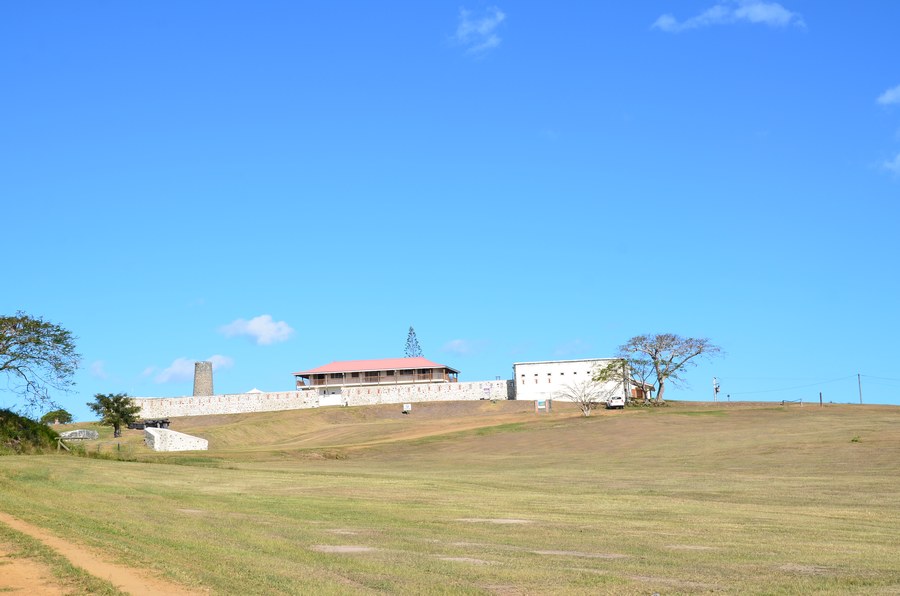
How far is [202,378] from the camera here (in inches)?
5910

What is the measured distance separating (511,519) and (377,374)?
119 metres

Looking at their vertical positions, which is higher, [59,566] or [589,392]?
[589,392]

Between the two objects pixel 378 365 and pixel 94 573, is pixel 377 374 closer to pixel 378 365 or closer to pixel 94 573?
pixel 378 365

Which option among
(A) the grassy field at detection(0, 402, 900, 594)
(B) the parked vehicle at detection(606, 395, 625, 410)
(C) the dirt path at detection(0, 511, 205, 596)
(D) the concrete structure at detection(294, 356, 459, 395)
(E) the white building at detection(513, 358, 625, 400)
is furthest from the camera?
(D) the concrete structure at detection(294, 356, 459, 395)

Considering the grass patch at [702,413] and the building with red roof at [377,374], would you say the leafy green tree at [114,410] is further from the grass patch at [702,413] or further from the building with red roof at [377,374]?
the grass patch at [702,413]

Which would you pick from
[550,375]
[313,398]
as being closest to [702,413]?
[550,375]

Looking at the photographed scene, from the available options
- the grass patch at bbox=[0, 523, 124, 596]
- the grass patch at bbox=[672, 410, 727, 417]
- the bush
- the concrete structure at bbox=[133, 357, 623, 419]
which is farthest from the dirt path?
the concrete structure at bbox=[133, 357, 623, 419]

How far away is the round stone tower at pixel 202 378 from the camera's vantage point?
149250 millimetres

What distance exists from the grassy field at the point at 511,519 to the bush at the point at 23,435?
6.93m

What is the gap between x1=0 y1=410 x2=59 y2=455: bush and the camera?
1918 inches

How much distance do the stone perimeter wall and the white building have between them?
5.18 metres

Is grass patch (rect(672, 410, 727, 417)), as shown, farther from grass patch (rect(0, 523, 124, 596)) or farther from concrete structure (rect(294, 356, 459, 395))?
grass patch (rect(0, 523, 124, 596))

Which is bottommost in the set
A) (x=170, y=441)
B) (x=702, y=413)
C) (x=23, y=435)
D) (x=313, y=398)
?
(x=170, y=441)

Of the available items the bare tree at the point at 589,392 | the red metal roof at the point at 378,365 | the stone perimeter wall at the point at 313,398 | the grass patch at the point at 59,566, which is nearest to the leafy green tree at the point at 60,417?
the stone perimeter wall at the point at 313,398
